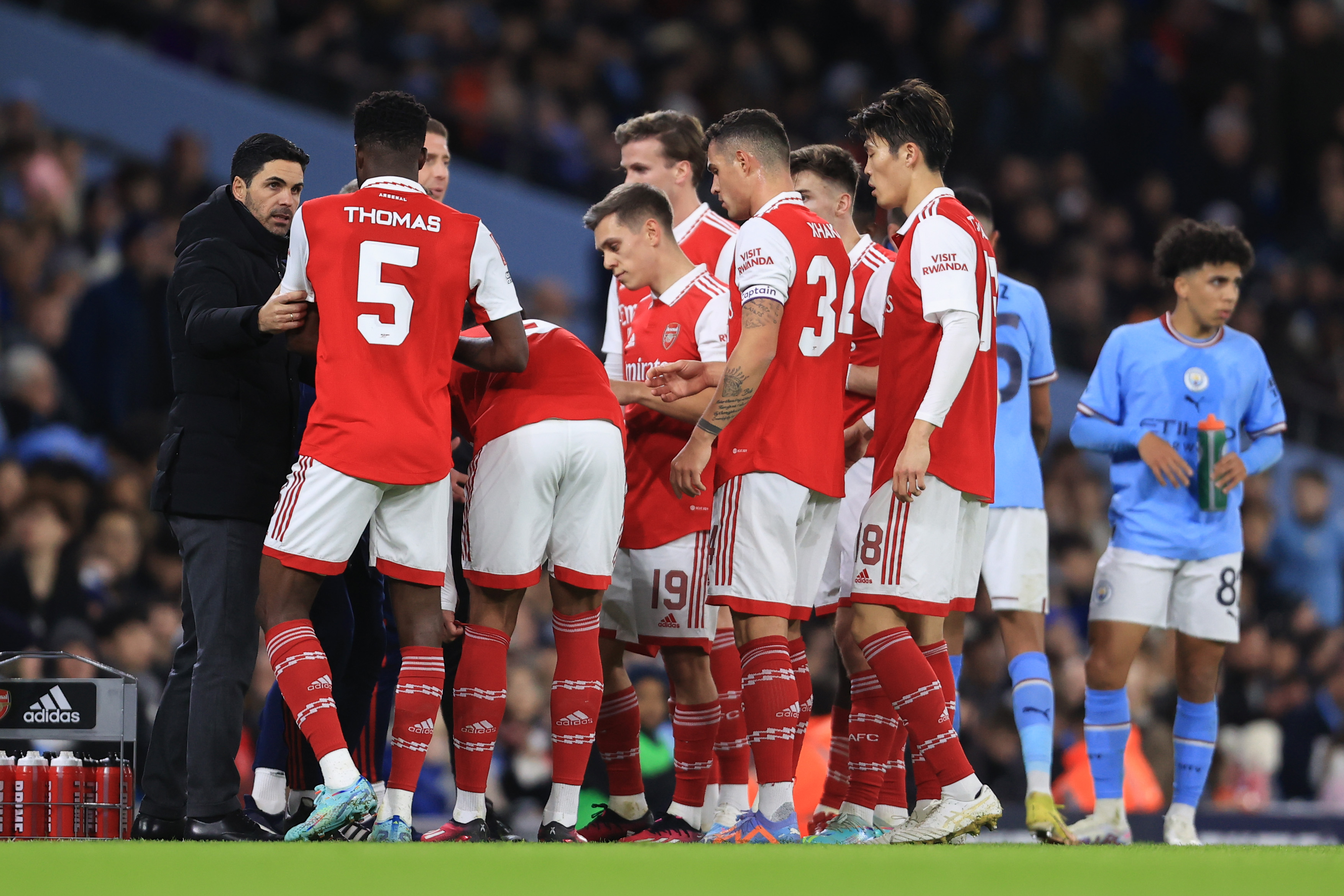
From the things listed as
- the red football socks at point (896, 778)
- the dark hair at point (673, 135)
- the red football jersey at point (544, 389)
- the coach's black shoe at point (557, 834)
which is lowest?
the coach's black shoe at point (557, 834)

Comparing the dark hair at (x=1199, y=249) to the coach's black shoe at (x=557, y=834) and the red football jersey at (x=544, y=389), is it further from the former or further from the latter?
the coach's black shoe at (x=557, y=834)

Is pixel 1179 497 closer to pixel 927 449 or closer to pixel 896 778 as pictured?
pixel 896 778

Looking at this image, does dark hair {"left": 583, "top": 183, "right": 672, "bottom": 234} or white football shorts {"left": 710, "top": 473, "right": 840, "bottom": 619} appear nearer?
white football shorts {"left": 710, "top": 473, "right": 840, "bottom": 619}

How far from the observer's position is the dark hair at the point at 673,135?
7.14m

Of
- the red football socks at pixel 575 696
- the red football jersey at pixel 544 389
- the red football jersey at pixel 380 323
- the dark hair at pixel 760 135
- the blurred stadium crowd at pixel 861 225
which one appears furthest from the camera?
the blurred stadium crowd at pixel 861 225

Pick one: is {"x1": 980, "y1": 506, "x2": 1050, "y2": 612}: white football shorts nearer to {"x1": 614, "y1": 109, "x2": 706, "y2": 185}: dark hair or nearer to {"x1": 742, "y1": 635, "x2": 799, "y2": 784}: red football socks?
{"x1": 742, "y1": 635, "x2": 799, "y2": 784}: red football socks

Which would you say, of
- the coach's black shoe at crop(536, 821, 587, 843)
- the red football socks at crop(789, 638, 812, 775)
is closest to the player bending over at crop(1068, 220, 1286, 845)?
the red football socks at crop(789, 638, 812, 775)

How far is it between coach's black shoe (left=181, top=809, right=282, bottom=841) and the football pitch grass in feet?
2.71

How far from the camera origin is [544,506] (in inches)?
223

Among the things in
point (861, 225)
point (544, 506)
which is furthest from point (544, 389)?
point (861, 225)

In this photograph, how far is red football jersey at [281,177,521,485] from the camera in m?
5.13

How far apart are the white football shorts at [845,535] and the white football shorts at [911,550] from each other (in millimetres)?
795

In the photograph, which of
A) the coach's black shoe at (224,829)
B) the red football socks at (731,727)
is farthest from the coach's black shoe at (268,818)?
the red football socks at (731,727)

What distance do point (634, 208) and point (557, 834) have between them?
94.1 inches
